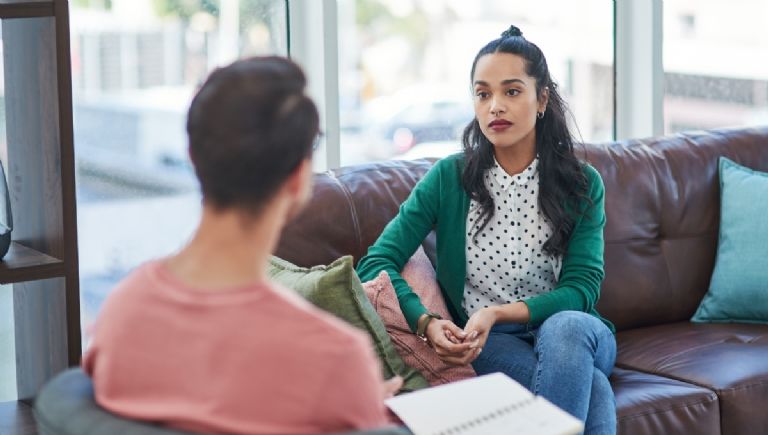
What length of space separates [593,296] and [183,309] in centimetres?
165

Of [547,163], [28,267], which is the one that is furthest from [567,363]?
[28,267]

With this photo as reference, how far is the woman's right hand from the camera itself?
2.54 meters

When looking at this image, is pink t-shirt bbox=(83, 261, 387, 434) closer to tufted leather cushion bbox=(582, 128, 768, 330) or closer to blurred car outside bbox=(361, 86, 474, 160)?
tufted leather cushion bbox=(582, 128, 768, 330)

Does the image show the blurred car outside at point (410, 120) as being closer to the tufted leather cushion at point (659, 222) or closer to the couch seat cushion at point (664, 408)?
the tufted leather cushion at point (659, 222)

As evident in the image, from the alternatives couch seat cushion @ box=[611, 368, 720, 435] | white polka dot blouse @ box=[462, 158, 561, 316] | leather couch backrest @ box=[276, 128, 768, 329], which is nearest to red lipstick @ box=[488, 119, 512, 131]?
white polka dot blouse @ box=[462, 158, 561, 316]


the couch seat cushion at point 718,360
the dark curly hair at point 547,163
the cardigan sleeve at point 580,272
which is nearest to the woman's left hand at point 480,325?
the cardigan sleeve at point 580,272

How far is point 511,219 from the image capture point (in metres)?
2.81

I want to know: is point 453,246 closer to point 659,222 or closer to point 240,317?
point 659,222

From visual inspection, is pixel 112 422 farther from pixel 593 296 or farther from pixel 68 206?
pixel 593 296

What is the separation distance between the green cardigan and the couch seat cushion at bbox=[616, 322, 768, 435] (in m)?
0.24

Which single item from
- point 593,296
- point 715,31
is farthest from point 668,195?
point 715,31

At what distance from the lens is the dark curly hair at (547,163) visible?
9.13ft

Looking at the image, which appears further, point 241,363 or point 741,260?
point 741,260

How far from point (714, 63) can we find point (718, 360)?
1625mm
